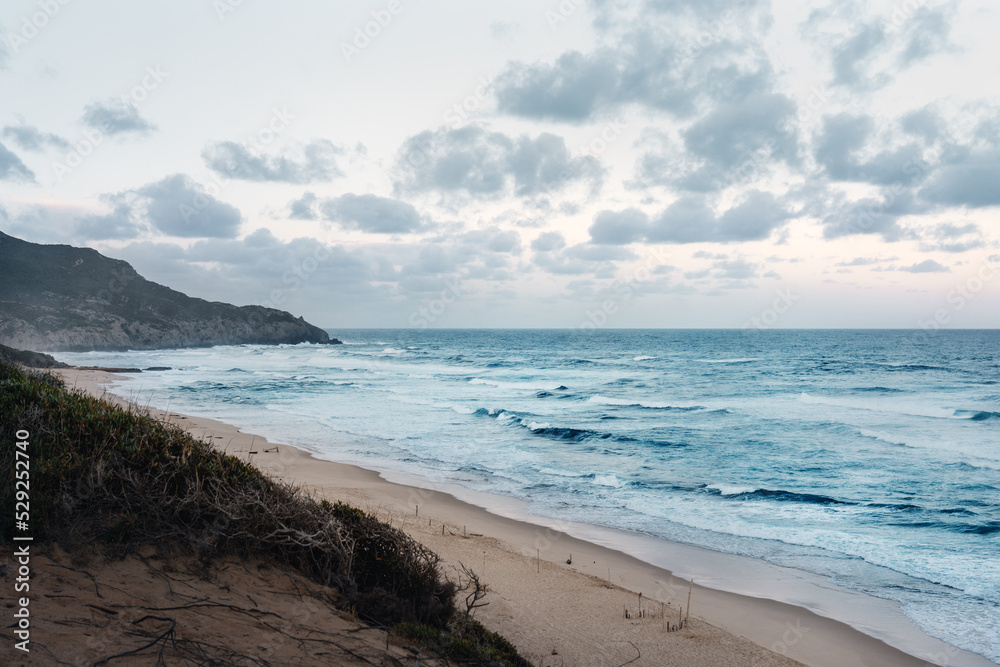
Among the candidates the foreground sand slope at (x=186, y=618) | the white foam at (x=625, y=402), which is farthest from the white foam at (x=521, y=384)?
the foreground sand slope at (x=186, y=618)

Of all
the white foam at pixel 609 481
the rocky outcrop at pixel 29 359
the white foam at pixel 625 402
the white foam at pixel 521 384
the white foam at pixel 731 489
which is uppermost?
the rocky outcrop at pixel 29 359

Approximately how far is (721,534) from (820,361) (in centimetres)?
6061

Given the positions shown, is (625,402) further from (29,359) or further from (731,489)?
(29,359)

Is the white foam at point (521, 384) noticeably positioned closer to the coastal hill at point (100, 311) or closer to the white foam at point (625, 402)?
the white foam at point (625, 402)

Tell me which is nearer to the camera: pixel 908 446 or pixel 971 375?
pixel 908 446

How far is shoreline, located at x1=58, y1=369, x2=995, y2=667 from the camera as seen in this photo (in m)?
6.91

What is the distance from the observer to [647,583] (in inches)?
348

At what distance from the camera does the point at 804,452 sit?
63.6 ft

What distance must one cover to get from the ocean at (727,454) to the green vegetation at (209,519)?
285 inches

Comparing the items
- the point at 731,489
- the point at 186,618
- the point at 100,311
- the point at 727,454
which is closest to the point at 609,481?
the point at 731,489

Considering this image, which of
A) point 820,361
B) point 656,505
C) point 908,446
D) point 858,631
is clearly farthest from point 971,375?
point 858,631

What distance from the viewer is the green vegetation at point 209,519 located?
481 cm

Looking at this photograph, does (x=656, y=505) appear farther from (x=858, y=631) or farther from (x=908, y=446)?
(x=908, y=446)

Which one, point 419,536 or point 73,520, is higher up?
point 73,520
